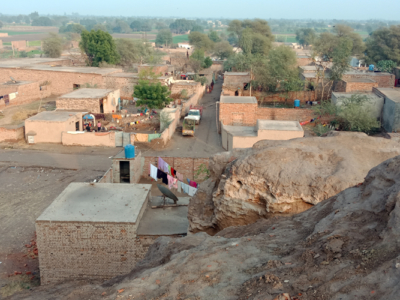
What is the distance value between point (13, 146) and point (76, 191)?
11.2m

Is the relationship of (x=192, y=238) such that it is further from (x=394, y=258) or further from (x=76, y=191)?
(x=76, y=191)

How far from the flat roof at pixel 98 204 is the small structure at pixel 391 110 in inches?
578

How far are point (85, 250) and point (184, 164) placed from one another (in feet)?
21.3

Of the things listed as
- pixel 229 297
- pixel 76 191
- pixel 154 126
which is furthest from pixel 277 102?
pixel 229 297

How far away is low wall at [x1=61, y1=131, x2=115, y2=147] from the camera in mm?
20750

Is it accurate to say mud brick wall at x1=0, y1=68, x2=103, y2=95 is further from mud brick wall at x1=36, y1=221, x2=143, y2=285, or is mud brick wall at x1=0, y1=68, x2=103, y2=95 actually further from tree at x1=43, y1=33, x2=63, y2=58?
mud brick wall at x1=36, y1=221, x2=143, y2=285

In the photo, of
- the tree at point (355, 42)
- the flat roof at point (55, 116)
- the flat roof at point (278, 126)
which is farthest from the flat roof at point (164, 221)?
the tree at point (355, 42)

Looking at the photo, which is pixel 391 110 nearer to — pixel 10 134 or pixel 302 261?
pixel 302 261

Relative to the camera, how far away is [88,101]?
25.0 meters

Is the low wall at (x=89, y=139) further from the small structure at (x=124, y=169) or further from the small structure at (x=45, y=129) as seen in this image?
the small structure at (x=124, y=169)

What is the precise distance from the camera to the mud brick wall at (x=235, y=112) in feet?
72.4

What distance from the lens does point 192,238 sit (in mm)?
6328

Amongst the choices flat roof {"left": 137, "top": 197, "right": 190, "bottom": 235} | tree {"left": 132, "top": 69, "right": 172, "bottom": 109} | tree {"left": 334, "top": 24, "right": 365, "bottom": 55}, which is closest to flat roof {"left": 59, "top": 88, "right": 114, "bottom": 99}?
tree {"left": 132, "top": 69, "right": 172, "bottom": 109}

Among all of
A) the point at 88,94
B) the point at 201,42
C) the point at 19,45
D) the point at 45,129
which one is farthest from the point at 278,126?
the point at 19,45
